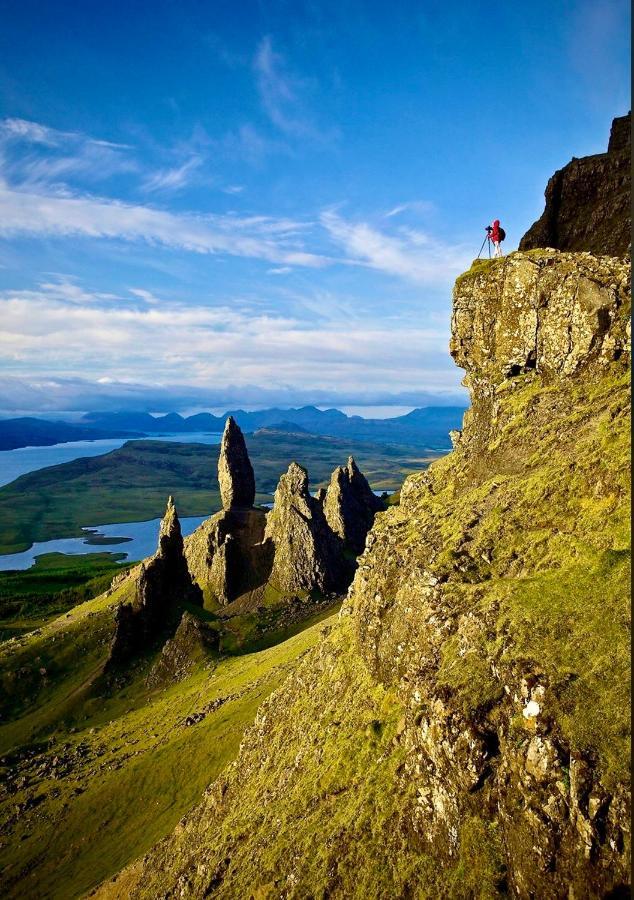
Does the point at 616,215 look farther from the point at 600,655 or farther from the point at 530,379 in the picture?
the point at 600,655

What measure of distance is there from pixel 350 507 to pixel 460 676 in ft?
401

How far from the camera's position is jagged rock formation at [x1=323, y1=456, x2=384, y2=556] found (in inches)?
5502

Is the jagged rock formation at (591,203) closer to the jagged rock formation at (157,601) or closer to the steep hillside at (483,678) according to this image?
the steep hillside at (483,678)

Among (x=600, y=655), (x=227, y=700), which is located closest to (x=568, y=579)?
(x=600, y=655)

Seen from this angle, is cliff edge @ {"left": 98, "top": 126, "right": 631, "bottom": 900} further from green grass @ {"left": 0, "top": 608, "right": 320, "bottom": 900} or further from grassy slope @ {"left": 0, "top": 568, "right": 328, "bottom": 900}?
grassy slope @ {"left": 0, "top": 568, "right": 328, "bottom": 900}

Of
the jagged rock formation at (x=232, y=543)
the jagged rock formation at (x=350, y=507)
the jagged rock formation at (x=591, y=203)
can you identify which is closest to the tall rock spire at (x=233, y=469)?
the jagged rock formation at (x=232, y=543)

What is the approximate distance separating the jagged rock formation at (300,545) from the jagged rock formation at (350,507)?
Answer: 17824 mm

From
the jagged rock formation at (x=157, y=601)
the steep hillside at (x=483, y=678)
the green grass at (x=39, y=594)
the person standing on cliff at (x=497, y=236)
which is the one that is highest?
the person standing on cliff at (x=497, y=236)

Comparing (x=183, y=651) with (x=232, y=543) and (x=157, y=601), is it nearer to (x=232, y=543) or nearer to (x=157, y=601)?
(x=157, y=601)

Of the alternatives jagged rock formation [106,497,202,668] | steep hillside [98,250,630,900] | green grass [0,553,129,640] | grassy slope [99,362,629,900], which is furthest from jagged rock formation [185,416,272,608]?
grassy slope [99,362,629,900]

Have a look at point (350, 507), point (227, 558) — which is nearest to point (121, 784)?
point (227, 558)

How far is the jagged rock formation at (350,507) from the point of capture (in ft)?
458

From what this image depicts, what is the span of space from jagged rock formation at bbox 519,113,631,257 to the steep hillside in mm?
10664

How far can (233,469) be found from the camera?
12988cm
